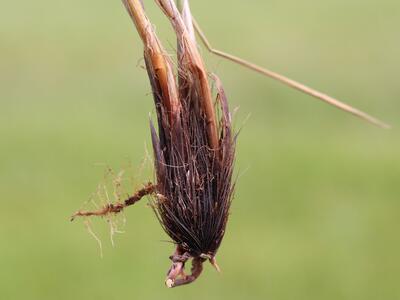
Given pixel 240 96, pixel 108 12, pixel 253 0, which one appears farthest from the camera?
pixel 253 0

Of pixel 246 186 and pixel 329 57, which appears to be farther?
pixel 329 57

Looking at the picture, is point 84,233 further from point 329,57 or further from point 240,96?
point 329,57

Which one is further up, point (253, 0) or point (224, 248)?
point (224, 248)

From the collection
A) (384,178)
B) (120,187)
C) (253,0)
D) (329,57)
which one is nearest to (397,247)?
(384,178)

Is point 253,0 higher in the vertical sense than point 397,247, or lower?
lower

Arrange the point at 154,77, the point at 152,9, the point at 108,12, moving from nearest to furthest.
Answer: the point at 154,77 → the point at 152,9 → the point at 108,12

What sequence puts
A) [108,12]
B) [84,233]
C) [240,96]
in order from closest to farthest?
[84,233] < [240,96] < [108,12]

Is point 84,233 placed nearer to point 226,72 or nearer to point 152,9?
point 226,72

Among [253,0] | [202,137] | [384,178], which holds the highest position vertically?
[202,137]

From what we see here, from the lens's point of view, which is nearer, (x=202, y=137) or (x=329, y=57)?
(x=202, y=137)

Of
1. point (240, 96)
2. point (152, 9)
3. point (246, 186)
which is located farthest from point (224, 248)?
point (152, 9)
